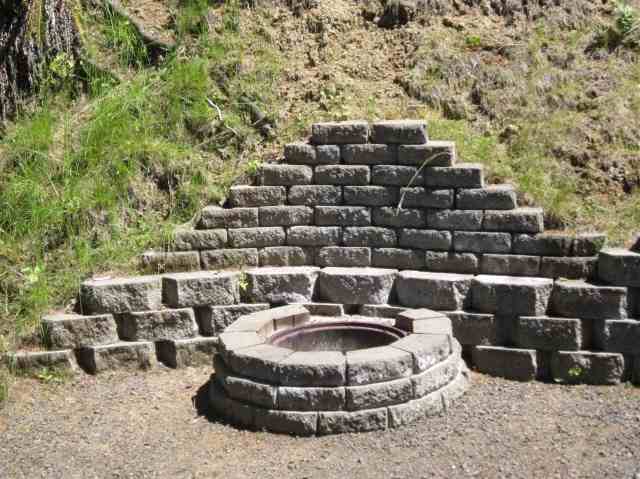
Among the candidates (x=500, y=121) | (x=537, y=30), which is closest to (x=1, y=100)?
(x=500, y=121)

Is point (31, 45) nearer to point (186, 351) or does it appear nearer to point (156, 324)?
point (156, 324)

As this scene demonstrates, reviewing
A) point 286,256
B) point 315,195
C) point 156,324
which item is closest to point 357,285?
point 286,256

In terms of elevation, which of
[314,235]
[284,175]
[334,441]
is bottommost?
[334,441]

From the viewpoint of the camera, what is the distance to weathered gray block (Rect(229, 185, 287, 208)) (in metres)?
7.21

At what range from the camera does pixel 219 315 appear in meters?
6.86

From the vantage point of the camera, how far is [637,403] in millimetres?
5730

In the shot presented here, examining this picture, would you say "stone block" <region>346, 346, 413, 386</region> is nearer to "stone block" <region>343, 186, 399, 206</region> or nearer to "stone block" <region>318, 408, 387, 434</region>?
"stone block" <region>318, 408, 387, 434</region>

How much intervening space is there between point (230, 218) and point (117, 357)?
5.35 ft

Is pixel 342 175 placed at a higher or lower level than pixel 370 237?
higher

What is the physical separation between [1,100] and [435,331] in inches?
223

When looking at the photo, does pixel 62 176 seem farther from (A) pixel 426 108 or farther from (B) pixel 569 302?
(B) pixel 569 302

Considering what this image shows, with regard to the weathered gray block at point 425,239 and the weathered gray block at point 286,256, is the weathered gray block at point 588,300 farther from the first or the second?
the weathered gray block at point 286,256

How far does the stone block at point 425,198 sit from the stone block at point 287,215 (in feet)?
3.01

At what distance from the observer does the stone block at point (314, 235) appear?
711 cm
